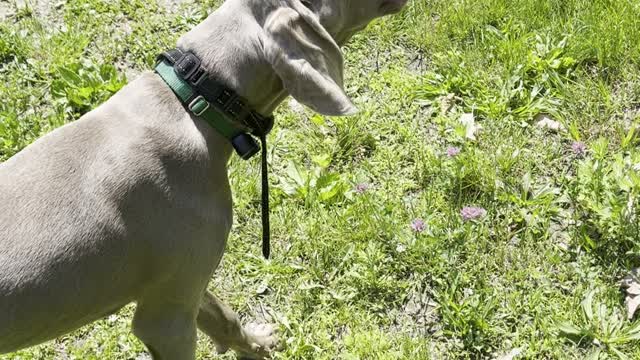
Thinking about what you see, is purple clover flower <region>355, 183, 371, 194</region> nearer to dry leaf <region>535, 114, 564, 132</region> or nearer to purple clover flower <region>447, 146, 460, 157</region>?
purple clover flower <region>447, 146, 460, 157</region>

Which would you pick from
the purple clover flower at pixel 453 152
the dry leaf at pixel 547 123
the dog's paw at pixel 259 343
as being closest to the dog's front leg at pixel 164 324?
the dog's paw at pixel 259 343

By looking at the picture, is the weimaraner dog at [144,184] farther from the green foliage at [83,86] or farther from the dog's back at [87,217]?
the green foliage at [83,86]

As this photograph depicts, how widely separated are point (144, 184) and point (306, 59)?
68 centimetres

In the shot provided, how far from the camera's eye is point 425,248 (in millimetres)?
3545

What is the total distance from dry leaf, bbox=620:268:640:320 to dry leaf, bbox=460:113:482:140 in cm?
106

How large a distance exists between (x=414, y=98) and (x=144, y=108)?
6.76ft

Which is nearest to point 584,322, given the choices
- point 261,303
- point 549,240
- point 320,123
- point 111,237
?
point 549,240

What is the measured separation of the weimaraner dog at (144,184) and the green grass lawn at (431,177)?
3.07 ft

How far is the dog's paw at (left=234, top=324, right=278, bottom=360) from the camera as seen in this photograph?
10.9ft

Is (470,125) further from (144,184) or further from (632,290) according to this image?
(144,184)

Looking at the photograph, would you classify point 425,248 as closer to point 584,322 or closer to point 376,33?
point 584,322

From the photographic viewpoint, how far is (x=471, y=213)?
3.53 meters

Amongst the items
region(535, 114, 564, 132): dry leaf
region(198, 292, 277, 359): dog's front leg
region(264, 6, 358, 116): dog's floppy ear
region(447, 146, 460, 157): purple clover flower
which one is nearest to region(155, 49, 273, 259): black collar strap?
region(264, 6, 358, 116): dog's floppy ear

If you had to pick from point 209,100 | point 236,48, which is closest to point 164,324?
point 209,100
